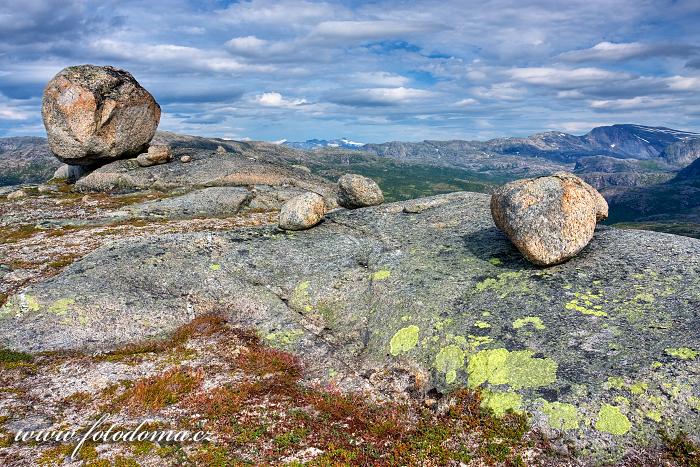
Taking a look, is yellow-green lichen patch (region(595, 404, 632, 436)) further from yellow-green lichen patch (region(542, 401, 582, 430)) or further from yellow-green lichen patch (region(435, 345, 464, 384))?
yellow-green lichen patch (region(435, 345, 464, 384))

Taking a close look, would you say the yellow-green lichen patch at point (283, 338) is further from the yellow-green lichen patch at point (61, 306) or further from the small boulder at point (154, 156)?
the small boulder at point (154, 156)

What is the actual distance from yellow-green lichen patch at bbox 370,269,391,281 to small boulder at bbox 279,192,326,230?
27.9ft

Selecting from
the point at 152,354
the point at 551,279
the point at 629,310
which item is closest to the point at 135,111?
the point at 152,354

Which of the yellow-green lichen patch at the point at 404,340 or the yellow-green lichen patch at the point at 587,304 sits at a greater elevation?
the yellow-green lichen patch at the point at 587,304

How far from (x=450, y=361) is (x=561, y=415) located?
4.66 m

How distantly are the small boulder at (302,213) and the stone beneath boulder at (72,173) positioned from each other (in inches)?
1747

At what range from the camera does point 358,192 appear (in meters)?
36.3

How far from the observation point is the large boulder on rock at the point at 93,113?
2103 inches

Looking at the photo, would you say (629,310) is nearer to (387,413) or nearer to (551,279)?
(551,279)

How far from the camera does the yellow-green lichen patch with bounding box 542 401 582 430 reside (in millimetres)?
14336

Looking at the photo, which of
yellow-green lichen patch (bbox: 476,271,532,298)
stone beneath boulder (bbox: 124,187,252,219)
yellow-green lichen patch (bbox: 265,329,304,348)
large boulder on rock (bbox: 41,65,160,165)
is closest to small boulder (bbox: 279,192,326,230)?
yellow-green lichen patch (bbox: 265,329,304,348)

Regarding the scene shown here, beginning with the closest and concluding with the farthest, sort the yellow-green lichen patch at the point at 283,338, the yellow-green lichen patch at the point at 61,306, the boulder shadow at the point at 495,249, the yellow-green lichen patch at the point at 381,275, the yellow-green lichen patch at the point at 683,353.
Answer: the yellow-green lichen patch at the point at 683,353
the yellow-green lichen patch at the point at 283,338
the yellow-green lichen patch at the point at 61,306
the boulder shadow at the point at 495,249
the yellow-green lichen patch at the point at 381,275

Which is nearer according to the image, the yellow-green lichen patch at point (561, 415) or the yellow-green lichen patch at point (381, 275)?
the yellow-green lichen patch at point (561, 415)

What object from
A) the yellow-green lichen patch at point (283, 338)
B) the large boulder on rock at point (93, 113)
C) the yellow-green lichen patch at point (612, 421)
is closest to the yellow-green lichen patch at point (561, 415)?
the yellow-green lichen patch at point (612, 421)
